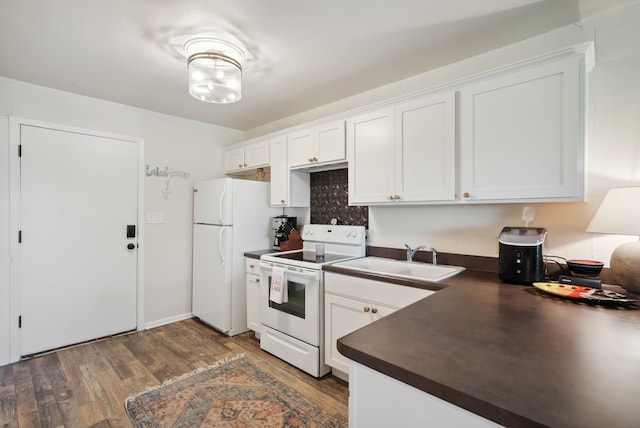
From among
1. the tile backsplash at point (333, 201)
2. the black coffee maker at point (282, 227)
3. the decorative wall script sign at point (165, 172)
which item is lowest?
the black coffee maker at point (282, 227)

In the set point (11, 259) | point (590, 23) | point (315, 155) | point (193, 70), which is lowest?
point (11, 259)

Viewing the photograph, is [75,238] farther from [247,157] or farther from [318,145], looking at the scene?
[318,145]

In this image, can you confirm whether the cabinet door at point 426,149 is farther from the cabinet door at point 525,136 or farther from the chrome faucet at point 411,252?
the chrome faucet at point 411,252

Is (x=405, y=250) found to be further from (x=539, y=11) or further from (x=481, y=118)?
(x=539, y=11)

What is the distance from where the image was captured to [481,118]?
6.06 feet

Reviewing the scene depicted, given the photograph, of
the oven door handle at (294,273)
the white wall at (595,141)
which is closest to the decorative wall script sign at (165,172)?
the oven door handle at (294,273)

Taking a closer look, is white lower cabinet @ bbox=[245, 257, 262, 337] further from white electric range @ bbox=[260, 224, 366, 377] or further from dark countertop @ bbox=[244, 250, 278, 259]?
white electric range @ bbox=[260, 224, 366, 377]

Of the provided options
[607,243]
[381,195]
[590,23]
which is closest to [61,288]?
[381,195]

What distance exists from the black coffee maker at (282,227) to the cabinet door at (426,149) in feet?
4.80

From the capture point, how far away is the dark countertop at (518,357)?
593mm

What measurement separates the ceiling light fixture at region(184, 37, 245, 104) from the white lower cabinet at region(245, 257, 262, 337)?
63.7 inches

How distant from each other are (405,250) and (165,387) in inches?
83.3

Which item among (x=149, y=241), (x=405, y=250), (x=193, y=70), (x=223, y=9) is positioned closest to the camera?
(x=223, y=9)

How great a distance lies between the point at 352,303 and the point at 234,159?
8.31 feet
